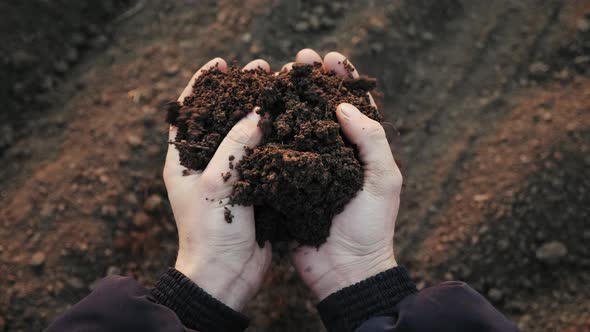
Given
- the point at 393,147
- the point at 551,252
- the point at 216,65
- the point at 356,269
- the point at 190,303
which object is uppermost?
the point at 216,65

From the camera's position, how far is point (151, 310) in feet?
5.77

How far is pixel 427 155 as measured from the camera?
3049mm

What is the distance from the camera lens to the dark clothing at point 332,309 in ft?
5.59

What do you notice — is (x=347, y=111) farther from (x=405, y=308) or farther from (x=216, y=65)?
(x=405, y=308)

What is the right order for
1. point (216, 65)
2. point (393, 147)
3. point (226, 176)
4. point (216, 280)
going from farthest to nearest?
point (393, 147)
point (216, 65)
point (216, 280)
point (226, 176)

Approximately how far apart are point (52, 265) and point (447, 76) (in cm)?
290

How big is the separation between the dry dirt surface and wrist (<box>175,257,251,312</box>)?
0.65 metres

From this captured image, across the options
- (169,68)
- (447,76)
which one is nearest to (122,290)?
(169,68)

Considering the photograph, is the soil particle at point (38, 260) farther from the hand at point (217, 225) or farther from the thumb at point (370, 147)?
the thumb at point (370, 147)

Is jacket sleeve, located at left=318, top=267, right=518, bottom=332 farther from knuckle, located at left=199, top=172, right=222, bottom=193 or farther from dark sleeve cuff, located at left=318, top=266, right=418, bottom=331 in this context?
knuckle, located at left=199, top=172, right=222, bottom=193

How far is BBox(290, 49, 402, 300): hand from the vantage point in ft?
6.45

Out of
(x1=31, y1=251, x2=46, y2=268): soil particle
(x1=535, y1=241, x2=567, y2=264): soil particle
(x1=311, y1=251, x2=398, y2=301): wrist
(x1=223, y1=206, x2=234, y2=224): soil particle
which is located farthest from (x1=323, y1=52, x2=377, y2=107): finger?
(x1=31, y1=251, x2=46, y2=268): soil particle

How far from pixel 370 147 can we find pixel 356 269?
57cm

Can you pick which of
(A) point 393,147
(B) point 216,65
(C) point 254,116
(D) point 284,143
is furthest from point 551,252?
(B) point 216,65
